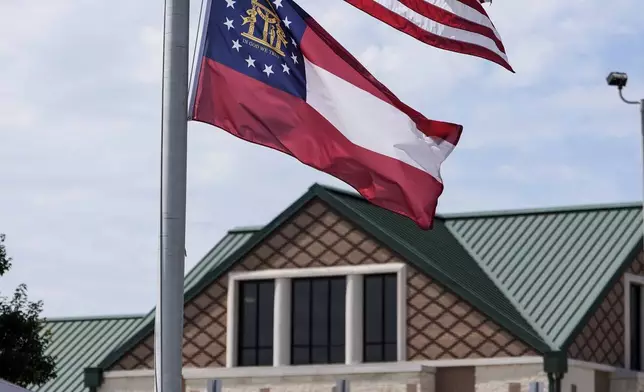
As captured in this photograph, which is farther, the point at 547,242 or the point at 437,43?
the point at 547,242

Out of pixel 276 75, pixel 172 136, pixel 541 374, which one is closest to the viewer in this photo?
pixel 172 136

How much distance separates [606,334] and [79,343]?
18032mm

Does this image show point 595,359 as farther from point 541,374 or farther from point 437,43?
point 437,43

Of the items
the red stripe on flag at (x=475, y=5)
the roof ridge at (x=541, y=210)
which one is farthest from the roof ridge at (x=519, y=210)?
the red stripe on flag at (x=475, y=5)

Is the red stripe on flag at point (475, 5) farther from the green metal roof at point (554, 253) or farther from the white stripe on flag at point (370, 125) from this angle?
the green metal roof at point (554, 253)

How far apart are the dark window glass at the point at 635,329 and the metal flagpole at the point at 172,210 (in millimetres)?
27356

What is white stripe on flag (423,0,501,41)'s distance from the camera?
17.0 metres

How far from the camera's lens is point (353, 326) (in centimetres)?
3706

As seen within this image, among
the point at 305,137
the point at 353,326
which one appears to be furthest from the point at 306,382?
the point at 305,137

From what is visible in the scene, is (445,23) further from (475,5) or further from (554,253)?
(554,253)

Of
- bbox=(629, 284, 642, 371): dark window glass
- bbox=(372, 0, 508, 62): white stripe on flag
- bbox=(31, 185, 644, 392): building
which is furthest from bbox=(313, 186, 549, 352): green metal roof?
bbox=(372, 0, 508, 62): white stripe on flag

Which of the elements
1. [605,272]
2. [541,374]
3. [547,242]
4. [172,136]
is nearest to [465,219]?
[547,242]

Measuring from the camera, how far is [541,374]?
35344mm

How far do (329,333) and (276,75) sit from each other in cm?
2320
